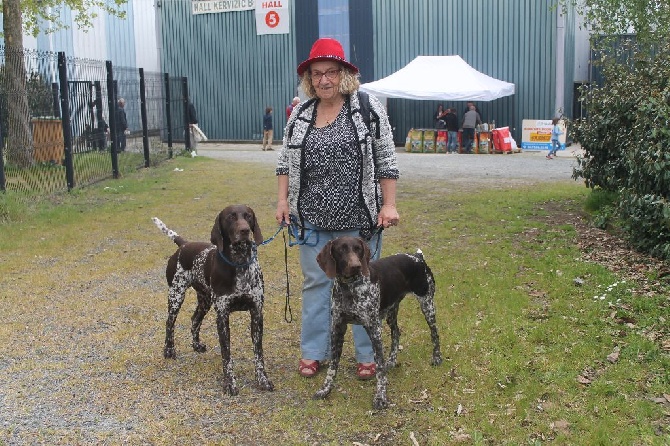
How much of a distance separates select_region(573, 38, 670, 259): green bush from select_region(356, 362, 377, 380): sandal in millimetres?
3307

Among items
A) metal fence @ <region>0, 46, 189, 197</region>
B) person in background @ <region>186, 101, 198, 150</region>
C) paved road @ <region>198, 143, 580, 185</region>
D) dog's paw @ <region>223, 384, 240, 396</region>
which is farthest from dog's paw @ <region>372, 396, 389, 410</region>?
person in background @ <region>186, 101, 198, 150</region>

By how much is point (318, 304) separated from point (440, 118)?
784 inches

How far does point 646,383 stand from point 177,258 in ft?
10.2

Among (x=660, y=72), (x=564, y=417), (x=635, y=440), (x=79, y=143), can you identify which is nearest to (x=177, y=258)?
(x=564, y=417)

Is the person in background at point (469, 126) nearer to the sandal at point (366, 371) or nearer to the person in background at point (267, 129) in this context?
the person in background at point (267, 129)

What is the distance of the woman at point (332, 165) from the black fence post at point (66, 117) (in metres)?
9.31

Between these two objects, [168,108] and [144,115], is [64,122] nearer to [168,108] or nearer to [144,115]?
[144,115]

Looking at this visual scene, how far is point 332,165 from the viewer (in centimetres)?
469

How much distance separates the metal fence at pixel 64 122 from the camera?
1215cm

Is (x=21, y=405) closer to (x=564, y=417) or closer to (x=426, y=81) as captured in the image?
(x=564, y=417)

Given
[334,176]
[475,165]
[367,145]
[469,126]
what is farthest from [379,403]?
[469,126]

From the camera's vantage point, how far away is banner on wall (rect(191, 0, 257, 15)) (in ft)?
91.1

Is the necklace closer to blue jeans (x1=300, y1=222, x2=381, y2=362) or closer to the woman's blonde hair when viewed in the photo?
the woman's blonde hair

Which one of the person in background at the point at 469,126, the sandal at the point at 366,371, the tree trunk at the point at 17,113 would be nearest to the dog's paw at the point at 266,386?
the sandal at the point at 366,371
